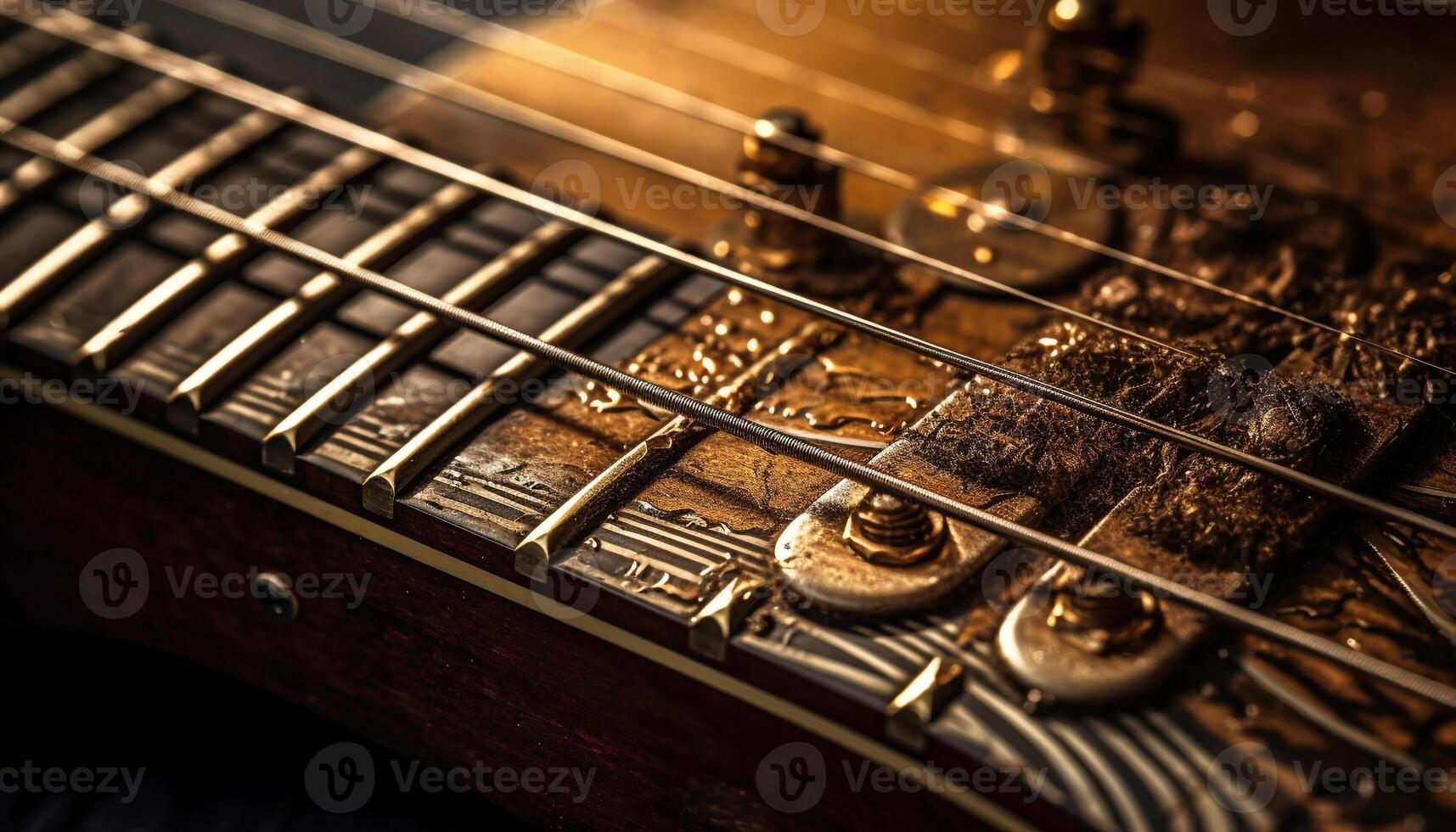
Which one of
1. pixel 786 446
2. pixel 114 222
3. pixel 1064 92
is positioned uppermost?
pixel 1064 92

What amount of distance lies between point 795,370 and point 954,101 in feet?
1.96

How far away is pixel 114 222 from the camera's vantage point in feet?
4.13

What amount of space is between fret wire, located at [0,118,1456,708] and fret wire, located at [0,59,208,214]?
62mm

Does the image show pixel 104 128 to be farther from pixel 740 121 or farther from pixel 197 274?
pixel 740 121

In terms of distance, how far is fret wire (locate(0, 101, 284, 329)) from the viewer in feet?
3.86

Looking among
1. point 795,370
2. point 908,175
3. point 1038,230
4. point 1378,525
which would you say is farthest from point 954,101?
point 1378,525

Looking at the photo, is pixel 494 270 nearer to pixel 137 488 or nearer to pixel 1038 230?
pixel 137 488

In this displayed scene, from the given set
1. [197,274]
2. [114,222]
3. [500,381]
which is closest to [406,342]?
[500,381]

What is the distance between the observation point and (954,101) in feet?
5.13

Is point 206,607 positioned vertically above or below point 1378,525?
below

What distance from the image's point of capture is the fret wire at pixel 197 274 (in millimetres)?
1110

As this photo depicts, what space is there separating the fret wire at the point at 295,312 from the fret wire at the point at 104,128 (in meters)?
0.24

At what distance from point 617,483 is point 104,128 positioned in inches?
30.3

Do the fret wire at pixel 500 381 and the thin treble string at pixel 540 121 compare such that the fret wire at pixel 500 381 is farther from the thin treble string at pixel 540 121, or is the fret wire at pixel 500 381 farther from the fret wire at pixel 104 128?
the fret wire at pixel 104 128
